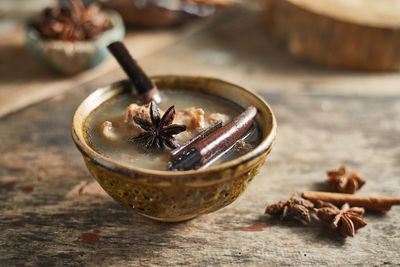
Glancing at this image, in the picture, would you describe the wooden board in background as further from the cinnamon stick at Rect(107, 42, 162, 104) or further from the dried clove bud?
the cinnamon stick at Rect(107, 42, 162, 104)

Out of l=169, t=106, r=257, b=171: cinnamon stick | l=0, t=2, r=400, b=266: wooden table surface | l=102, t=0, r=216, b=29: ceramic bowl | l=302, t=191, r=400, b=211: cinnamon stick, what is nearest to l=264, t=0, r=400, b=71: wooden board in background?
l=0, t=2, r=400, b=266: wooden table surface

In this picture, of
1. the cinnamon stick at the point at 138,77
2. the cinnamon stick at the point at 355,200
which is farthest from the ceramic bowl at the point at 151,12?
the cinnamon stick at the point at 355,200

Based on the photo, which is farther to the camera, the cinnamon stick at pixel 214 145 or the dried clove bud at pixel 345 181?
the dried clove bud at pixel 345 181

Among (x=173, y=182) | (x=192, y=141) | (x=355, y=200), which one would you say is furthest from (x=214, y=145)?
(x=355, y=200)

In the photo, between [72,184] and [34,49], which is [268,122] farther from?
[34,49]

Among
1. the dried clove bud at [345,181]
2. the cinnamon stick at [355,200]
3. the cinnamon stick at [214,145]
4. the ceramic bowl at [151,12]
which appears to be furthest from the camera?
the ceramic bowl at [151,12]

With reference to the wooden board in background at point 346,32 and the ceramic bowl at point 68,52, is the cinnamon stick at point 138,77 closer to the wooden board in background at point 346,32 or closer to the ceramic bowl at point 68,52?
the ceramic bowl at point 68,52

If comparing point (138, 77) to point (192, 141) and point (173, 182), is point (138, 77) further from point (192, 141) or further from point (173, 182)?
point (173, 182)
